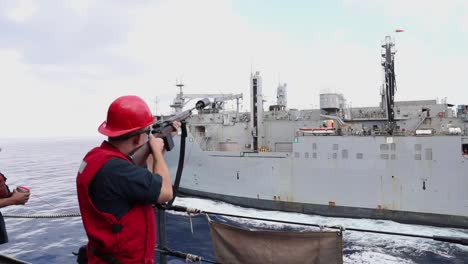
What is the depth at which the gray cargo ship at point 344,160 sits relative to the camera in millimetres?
15633

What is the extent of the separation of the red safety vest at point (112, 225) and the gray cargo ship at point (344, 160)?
16450 millimetres

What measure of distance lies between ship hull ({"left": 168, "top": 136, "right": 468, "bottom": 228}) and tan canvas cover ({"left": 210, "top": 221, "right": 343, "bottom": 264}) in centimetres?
1510

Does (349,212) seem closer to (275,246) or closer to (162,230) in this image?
(275,246)

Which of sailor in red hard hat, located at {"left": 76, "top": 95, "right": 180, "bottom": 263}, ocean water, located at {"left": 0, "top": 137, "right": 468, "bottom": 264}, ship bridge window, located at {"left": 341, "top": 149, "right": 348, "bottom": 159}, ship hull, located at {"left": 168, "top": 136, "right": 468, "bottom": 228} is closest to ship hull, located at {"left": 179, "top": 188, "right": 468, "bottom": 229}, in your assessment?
ship hull, located at {"left": 168, "top": 136, "right": 468, "bottom": 228}

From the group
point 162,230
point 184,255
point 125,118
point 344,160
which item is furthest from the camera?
point 344,160

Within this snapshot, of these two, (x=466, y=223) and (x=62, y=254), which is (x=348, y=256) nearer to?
(x=466, y=223)

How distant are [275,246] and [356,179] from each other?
15.3 metres

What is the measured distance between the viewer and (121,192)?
5.89ft

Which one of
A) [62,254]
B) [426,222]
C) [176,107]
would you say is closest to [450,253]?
[426,222]

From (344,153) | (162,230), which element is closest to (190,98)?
(344,153)

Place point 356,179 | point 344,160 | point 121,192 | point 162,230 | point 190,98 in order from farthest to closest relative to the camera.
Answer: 1. point 190,98
2. point 344,160
3. point 356,179
4. point 162,230
5. point 121,192

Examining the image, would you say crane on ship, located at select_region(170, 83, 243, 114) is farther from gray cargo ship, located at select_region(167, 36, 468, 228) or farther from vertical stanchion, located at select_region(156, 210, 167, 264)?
vertical stanchion, located at select_region(156, 210, 167, 264)

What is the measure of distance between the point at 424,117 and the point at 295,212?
877 cm

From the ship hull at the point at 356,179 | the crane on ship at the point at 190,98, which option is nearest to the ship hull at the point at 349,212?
the ship hull at the point at 356,179
